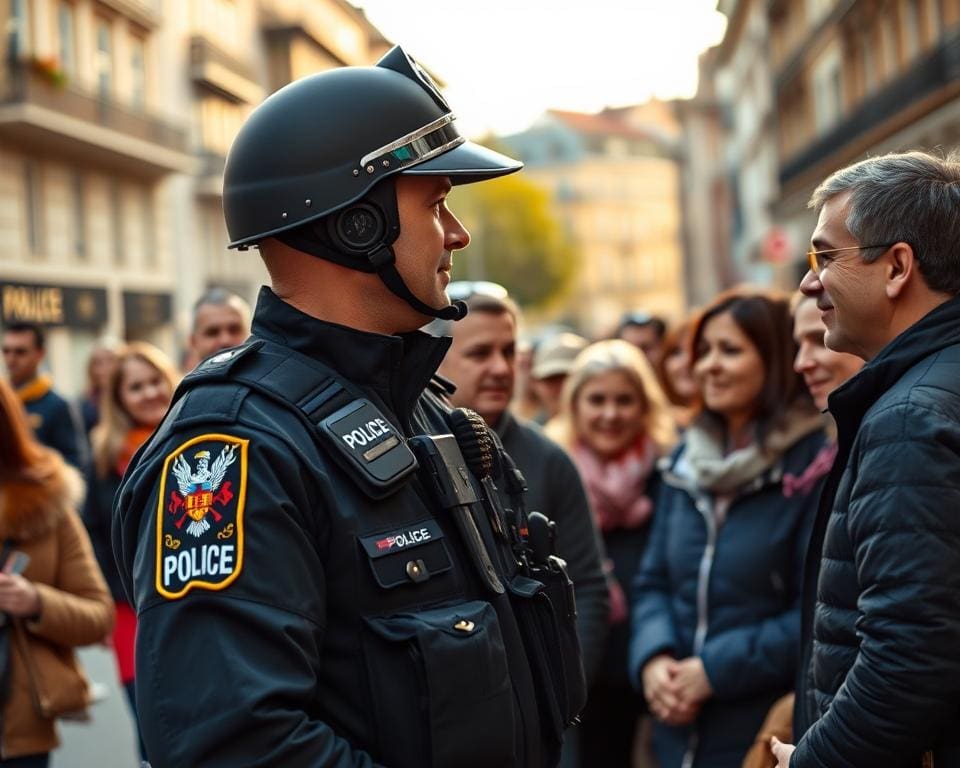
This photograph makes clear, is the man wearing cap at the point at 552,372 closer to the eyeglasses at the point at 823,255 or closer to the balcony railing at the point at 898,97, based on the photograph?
the eyeglasses at the point at 823,255

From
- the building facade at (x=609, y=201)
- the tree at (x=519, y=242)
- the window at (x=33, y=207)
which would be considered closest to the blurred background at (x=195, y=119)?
the window at (x=33, y=207)

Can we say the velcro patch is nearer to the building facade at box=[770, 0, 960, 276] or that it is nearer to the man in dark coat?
the man in dark coat

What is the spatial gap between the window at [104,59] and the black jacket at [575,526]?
17096 millimetres

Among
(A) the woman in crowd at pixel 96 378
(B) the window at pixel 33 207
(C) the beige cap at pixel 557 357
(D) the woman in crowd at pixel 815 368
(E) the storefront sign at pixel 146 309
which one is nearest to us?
(D) the woman in crowd at pixel 815 368

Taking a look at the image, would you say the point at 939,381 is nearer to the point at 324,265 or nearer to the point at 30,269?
the point at 324,265

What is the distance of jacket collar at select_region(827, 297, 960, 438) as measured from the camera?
2457 millimetres

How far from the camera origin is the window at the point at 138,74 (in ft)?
72.1

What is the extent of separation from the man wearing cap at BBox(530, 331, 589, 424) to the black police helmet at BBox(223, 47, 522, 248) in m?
5.10

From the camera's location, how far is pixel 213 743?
1.79 metres

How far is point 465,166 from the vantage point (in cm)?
225

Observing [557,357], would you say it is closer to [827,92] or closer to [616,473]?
[616,473]

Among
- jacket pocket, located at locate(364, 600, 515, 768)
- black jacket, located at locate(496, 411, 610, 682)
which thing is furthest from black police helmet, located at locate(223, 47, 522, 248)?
black jacket, located at locate(496, 411, 610, 682)

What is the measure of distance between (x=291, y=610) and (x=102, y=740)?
5.54 metres

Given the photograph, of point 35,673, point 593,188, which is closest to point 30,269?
point 35,673
